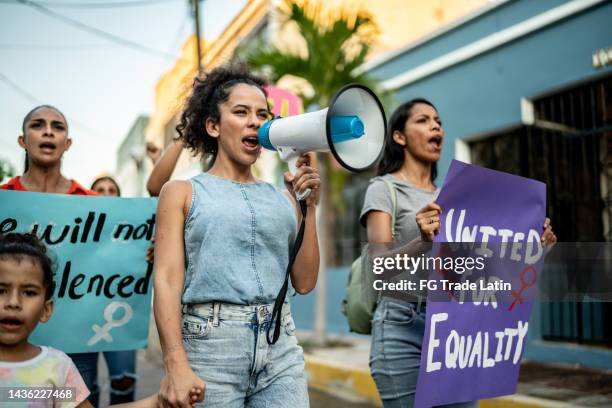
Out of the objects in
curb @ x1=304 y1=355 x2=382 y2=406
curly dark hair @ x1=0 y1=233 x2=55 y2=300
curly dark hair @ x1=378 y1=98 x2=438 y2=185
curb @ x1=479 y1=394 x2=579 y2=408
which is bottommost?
curb @ x1=304 y1=355 x2=382 y2=406

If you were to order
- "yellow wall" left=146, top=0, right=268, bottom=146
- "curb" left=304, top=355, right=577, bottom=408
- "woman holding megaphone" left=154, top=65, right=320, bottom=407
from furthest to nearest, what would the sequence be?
"curb" left=304, top=355, right=577, bottom=408 → "yellow wall" left=146, top=0, right=268, bottom=146 → "woman holding megaphone" left=154, top=65, right=320, bottom=407

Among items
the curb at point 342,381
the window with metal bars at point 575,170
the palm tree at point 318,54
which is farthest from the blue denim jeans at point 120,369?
the palm tree at point 318,54

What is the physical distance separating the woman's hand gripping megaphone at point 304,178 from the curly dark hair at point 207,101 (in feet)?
1.15

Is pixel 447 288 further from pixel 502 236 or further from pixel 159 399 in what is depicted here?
pixel 159 399

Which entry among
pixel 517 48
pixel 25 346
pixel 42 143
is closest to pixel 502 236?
pixel 25 346

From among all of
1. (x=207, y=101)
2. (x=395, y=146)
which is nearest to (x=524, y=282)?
(x=395, y=146)

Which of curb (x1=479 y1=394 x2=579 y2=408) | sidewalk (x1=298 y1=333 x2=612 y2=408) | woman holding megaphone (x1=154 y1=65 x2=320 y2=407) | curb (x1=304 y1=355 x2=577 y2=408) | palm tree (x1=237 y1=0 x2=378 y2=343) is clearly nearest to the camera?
woman holding megaphone (x1=154 y1=65 x2=320 y2=407)

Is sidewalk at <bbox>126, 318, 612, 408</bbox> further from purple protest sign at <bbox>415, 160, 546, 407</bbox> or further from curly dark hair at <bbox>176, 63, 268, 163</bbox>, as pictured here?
curly dark hair at <bbox>176, 63, 268, 163</bbox>

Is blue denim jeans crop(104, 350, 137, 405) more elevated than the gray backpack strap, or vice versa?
the gray backpack strap

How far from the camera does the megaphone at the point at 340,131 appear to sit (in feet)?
6.17

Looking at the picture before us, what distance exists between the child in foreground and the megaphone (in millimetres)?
835

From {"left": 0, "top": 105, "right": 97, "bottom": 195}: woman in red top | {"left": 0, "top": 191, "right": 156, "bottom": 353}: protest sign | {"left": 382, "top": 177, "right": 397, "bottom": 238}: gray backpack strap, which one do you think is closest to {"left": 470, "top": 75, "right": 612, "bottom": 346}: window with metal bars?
{"left": 382, "top": 177, "right": 397, "bottom": 238}: gray backpack strap

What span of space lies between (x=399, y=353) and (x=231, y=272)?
2.48 feet

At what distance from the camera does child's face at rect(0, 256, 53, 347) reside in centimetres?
192
